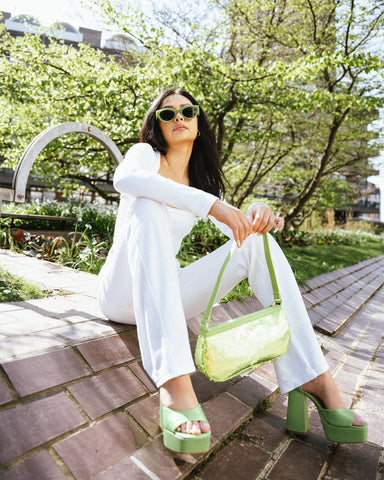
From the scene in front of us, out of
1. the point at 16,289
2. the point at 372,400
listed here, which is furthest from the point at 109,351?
the point at 372,400

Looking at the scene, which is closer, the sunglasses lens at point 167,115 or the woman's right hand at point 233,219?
the woman's right hand at point 233,219

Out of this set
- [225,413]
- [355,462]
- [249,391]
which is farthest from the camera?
[249,391]

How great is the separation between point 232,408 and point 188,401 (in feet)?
1.83

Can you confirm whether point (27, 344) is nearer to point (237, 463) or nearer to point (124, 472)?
point (124, 472)

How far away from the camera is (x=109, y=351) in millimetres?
1797

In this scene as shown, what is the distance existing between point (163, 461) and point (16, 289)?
5.55ft

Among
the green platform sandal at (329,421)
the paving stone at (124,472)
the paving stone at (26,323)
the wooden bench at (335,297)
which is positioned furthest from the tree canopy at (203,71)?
the paving stone at (124,472)

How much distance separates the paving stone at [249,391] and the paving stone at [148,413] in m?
0.48

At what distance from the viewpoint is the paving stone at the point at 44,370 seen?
141cm

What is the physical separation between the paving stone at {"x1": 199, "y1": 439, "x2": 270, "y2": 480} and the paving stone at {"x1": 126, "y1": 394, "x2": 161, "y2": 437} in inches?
9.9

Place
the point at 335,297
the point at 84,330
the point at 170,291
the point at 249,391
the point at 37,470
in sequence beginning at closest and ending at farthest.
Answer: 1. the point at 37,470
2. the point at 170,291
3. the point at 84,330
4. the point at 249,391
5. the point at 335,297

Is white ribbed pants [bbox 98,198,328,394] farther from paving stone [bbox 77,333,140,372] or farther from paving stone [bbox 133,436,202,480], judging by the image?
paving stone [bbox 133,436,202,480]

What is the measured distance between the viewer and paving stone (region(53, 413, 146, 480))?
48.5 inches

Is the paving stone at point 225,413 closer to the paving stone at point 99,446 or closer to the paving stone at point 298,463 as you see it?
the paving stone at point 298,463
